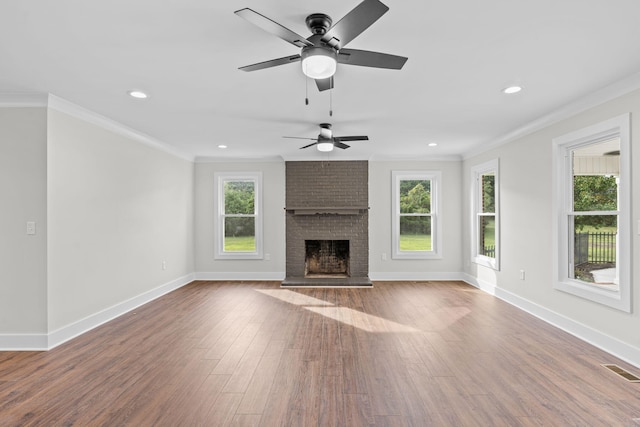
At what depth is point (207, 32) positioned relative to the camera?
2236 mm

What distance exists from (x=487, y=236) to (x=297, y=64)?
4721mm

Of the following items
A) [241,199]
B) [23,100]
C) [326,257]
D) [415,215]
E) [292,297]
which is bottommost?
[292,297]

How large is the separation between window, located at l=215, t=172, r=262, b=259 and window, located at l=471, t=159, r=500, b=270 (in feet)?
13.4

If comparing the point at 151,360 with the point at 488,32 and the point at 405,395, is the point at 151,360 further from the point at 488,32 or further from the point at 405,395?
the point at 488,32

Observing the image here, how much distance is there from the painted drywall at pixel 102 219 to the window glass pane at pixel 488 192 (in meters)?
5.43

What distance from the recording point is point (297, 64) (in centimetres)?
275

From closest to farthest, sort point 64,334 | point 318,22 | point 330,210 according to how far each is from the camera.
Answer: point 318,22 → point 64,334 → point 330,210

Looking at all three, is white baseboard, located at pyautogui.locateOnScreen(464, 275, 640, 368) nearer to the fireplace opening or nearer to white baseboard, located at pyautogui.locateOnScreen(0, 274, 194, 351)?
the fireplace opening

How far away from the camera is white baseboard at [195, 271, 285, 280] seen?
6930mm

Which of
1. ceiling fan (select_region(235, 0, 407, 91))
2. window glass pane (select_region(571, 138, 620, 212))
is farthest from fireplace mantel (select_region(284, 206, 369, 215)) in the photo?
ceiling fan (select_region(235, 0, 407, 91))

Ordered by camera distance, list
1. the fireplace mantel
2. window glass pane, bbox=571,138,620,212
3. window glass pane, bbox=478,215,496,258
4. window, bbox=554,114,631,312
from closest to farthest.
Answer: window, bbox=554,114,631,312, window glass pane, bbox=571,138,620,212, window glass pane, bbox=478,215,496,258, the fireplace mantel

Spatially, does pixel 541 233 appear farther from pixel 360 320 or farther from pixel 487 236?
pixel 360 320

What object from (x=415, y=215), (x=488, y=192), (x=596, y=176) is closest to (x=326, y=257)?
(x=415, y=215)

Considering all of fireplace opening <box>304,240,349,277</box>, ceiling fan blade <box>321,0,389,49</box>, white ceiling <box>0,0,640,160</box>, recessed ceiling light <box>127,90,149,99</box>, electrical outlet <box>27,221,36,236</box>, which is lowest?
fireplace opening <box>304,240,349,277</box>
